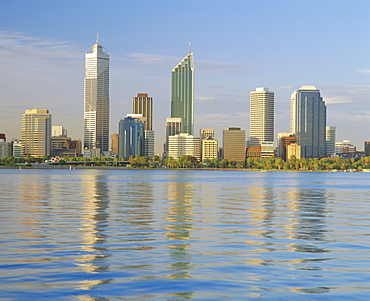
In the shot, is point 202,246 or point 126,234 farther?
point 126,234

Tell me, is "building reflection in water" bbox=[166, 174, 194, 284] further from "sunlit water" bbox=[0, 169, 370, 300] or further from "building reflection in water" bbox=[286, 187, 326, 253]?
"building reflection in water" bbox=[286, 187, 326, 253]

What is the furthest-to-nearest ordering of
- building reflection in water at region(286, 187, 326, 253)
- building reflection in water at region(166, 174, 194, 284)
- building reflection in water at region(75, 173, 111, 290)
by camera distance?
building reflection in water at region(286, 187, 326, 253) < building reflection in water at region(166, 174, 194, 284) < building reflection in water at region(75, 173, 111, 290)

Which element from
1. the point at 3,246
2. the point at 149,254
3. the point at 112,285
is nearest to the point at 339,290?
the point at 112,285

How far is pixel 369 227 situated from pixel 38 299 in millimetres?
21639

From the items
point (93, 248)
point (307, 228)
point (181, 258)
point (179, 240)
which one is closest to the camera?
point (181, 258)

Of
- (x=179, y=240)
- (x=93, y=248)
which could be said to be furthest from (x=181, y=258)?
(x=179, y=240)

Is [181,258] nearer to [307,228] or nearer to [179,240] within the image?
[179,240]

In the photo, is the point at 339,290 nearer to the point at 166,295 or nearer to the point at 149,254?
the point at 166,295

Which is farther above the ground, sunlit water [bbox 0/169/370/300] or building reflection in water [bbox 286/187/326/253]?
sunlit water [bbox 0/169/370/300]

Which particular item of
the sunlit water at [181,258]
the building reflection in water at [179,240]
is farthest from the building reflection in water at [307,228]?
the building reflection in water at [179,240]

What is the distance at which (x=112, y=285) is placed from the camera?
50.9 feet

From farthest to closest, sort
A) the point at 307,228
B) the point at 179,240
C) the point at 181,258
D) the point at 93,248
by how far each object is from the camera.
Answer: the point at 307,228, the point at 179,240, the point at 93,248, the point at 181,258

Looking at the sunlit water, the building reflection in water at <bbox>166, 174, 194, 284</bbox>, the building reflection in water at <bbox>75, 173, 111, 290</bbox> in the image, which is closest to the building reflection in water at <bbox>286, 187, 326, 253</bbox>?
the sunlit water

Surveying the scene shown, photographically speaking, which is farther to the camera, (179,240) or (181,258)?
(179,240)
